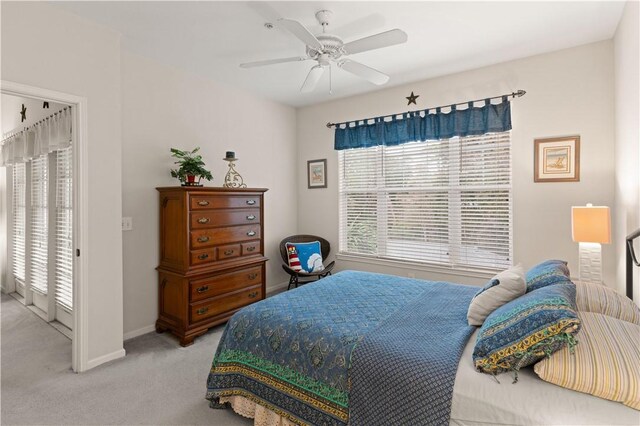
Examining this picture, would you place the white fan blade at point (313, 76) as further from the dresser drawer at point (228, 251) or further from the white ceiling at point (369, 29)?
the dresser drawer at point (228, 251)

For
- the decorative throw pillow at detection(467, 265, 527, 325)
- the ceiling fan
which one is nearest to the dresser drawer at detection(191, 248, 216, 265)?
the ceiling fan

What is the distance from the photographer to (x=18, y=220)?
14.4 feet

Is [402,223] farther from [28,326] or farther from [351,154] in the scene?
[28,326]

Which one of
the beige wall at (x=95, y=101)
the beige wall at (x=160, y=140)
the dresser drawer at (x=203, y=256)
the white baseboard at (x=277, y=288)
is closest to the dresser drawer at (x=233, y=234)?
the dresser drawer at (x=203, y=256)

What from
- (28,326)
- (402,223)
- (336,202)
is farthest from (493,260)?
(28,326)

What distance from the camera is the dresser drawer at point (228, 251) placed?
3416 mm

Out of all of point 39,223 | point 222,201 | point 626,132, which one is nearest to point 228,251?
point 222,201

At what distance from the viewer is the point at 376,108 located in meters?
4.35

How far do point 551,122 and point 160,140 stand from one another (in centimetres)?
395

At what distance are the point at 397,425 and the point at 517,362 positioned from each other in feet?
1.88

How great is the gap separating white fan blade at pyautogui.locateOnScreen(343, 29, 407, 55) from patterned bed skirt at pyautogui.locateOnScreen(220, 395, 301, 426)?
7.79ft

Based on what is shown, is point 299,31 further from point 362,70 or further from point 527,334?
point 527,334

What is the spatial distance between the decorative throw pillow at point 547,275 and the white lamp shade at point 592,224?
73 cm

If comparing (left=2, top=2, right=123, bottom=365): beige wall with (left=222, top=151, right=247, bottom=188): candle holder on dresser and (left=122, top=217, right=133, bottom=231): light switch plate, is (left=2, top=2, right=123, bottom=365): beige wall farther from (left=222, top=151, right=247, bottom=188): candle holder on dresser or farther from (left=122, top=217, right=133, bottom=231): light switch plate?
(left=222, top=151, right=247, bottom=188): candle holder on dresser
